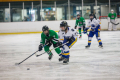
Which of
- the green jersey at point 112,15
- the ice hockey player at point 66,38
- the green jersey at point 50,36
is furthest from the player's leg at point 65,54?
the green jersey at point 112,15

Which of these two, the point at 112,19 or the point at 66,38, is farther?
the point at 112,19

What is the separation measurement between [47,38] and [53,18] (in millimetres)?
9608

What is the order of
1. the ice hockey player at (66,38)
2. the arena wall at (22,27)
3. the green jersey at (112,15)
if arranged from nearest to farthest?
1. the ice hockey player at (66,38)
2. the arena wall at (22,27)
3. the green jersey at (112,15)

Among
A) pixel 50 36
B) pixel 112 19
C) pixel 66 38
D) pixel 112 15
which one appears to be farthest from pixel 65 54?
pixel 112 19

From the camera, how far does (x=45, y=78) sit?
3.14 metres

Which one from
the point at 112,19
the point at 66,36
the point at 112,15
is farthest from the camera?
the point at 112,19

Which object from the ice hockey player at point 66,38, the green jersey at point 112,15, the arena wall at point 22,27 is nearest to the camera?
the ice hockey player at point 66,38

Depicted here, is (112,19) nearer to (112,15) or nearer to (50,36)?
(112,15)

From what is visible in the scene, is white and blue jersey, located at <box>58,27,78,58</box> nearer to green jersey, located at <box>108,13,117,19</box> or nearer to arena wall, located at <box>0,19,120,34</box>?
arena wall, located at <box>0,19,120,34</box>

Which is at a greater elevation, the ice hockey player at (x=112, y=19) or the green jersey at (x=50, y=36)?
the ice hockey player at (x=112, y=19)

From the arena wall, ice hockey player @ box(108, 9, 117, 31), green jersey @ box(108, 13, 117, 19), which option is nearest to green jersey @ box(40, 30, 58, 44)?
the arena wall

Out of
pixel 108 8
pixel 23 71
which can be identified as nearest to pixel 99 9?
pixel 108 8

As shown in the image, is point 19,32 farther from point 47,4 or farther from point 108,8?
point 108,8

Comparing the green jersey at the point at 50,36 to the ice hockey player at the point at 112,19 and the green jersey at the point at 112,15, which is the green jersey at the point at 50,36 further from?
the green jersey at the point at 112,15
